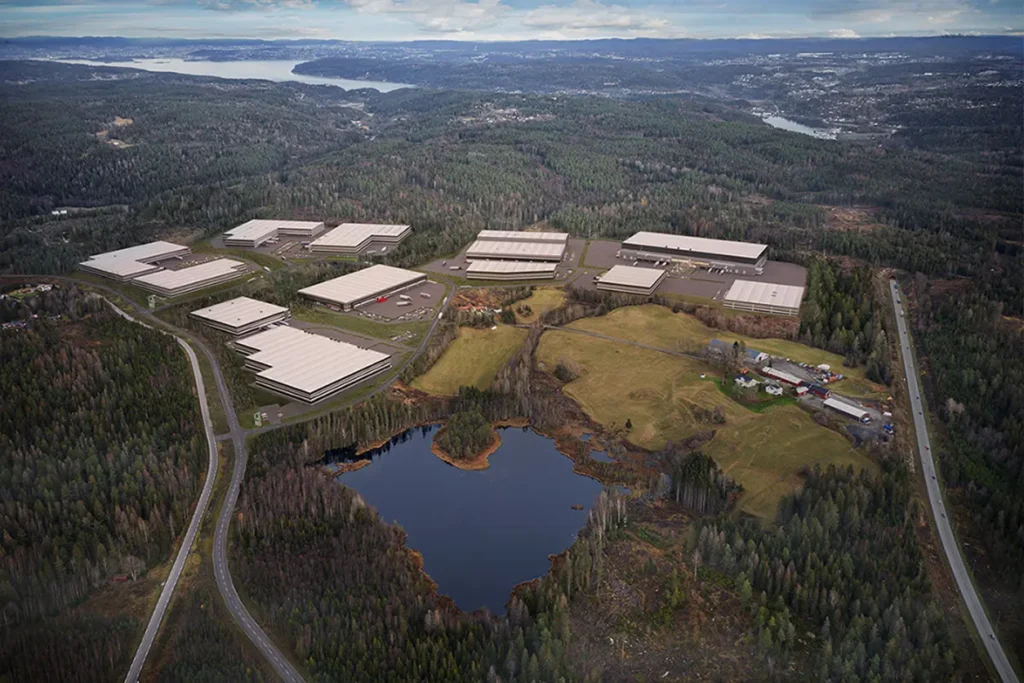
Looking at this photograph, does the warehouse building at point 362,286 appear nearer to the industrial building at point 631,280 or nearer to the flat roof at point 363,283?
the flat roof at point 363,283

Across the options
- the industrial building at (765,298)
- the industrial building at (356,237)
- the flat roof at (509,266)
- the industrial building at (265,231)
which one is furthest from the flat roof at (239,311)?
the industrial building at (765,298)

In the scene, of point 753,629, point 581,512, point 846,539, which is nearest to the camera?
point 753,629

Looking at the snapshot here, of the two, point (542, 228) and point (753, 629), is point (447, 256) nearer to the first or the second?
point (542, 228)

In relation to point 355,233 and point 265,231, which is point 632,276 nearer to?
point 355,233

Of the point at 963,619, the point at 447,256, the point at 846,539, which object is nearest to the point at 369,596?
the point at 846,539

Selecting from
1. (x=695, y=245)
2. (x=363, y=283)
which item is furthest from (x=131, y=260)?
(x=695, y=245)
